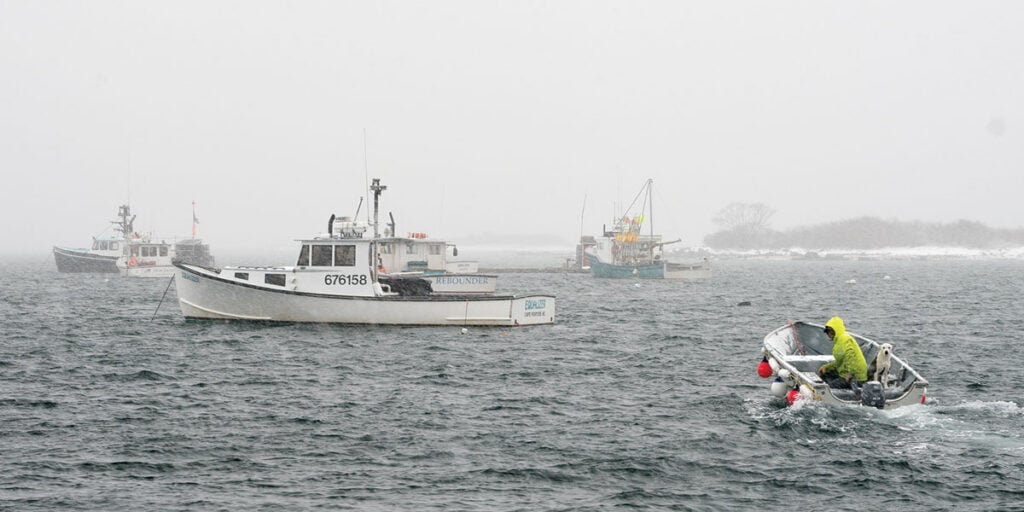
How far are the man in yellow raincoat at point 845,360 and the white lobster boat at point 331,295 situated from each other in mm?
16176

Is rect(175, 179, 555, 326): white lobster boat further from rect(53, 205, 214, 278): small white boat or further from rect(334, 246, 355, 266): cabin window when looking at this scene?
rect(53, 205, 214, 278): small white boat

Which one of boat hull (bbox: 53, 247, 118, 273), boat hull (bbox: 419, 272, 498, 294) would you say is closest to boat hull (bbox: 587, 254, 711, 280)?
boat hull (bbox: 419, 272, 498, 294)

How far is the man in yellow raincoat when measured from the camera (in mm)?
18750

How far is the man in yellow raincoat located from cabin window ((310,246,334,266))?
773 inches

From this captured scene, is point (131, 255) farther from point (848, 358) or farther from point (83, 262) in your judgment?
point (848, 358)

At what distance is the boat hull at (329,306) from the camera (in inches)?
1266

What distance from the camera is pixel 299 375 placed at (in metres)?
23.7

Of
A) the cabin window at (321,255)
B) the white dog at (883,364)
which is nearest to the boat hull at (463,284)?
the cabin window at (321,255)

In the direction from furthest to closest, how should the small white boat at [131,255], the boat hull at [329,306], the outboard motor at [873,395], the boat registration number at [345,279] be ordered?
the small white boat at [131,255]
the boat registration number at [345,279]
the boat hull at [329,306]
the outboard motor at [873,395]

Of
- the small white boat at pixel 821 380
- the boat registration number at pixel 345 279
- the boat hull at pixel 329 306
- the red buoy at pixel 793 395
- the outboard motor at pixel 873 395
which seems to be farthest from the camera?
the boat registration number at pixel 345 279

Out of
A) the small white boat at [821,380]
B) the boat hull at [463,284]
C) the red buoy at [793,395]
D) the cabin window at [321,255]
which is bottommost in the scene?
the red buoy at [793,395]

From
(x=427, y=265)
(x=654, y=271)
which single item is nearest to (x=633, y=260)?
(x=654, y=271)

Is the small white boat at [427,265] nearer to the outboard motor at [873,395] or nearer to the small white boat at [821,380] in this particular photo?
the small white boat at [821,380]

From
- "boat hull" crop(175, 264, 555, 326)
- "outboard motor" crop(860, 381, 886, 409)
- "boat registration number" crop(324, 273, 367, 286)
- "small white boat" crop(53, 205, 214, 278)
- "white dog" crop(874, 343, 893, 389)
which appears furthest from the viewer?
"small white boat" crop(53, 205, 214, 278)
